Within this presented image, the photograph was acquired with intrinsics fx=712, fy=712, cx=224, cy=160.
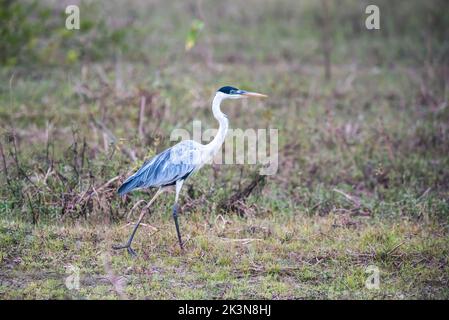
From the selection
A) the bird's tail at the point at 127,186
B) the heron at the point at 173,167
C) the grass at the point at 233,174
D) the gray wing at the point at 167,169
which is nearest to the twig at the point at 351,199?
the grass at the point at 233,174

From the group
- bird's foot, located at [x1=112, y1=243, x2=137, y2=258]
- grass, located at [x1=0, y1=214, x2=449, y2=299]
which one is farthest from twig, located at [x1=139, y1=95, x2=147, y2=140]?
bird's foot, located at [x1=112, y1=243, x2=137, y2=258]

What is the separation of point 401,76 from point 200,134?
206 inches

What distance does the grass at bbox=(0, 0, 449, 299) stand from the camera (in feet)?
20.1

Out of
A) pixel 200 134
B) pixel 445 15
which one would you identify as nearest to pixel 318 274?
pixel 200 134

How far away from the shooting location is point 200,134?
948cm

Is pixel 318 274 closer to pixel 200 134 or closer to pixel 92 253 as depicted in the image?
pixel 92 253

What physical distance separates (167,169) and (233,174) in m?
1.84

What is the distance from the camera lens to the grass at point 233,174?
6113 mm

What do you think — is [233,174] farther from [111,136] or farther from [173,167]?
[173,167]

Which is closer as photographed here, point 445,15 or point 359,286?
point 359,286

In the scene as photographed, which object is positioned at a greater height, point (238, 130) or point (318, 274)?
point (238, 130)

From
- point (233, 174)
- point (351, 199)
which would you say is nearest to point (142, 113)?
point (233, 174)

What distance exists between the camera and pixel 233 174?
852cm

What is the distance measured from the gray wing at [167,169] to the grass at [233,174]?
0.50 meters
